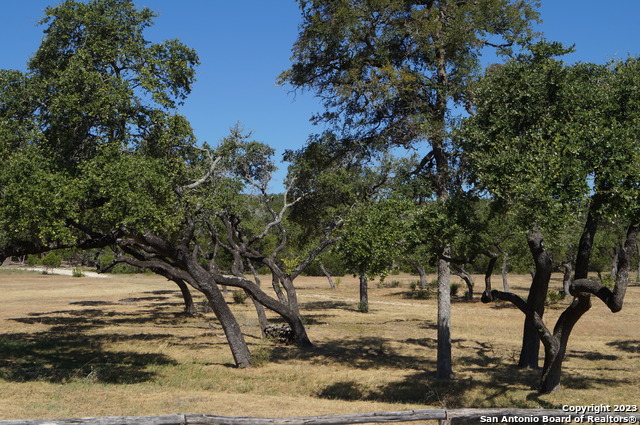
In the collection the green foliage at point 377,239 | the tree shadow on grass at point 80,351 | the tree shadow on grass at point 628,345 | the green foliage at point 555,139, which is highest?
the green foliage at point 555,139

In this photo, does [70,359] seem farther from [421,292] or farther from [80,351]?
[421,292]

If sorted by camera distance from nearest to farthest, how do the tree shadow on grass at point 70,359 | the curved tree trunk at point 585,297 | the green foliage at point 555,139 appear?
the green foliage at point 555,139 < the curved tree trunk at point 585,297 < the tree shadow on grass at point 70,359

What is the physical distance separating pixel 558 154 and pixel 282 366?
11.6m

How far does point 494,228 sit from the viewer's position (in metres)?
16.2

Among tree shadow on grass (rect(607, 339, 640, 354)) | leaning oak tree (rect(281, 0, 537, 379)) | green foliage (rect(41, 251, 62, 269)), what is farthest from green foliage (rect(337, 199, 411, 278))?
green foliage (rect(41, 251, 62, 269))

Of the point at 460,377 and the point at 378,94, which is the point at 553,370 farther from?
the point at 378,94

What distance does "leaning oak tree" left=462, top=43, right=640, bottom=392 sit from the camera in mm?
10875

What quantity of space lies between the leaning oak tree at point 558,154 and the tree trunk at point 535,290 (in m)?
0.04

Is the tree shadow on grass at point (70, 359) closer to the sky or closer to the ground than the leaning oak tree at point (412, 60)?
closer to the ground

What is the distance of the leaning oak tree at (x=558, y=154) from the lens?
35.7ft

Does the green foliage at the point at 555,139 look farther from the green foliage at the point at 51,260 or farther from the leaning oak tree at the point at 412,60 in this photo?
the green foliage at the point at 51,260

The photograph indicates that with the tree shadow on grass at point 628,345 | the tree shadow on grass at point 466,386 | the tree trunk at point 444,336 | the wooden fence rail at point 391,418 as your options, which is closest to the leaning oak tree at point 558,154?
the tree shadow on grass at point 466,386

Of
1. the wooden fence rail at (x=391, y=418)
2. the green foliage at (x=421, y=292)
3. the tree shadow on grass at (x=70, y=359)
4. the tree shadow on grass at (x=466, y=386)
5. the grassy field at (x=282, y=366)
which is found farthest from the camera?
the green foliage at (x=421, y=292)

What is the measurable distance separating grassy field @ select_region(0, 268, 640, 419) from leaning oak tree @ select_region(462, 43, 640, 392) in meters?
2.94
